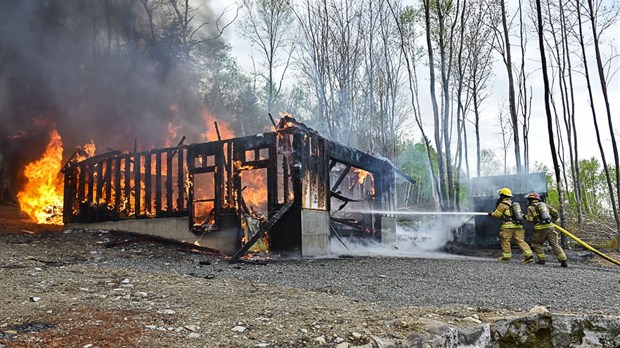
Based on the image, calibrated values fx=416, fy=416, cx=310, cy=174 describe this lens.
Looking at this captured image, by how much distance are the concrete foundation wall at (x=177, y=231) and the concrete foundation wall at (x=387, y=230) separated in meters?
6.24

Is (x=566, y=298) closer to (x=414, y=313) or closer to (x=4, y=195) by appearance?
(x=414, y=313)

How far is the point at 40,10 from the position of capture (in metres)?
17.3

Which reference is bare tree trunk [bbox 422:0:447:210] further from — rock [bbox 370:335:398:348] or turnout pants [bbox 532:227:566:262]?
rock [bbox 370:335:398:348]

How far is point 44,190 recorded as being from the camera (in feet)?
52.8

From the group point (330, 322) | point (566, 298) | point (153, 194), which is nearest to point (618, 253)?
point (566, 298)

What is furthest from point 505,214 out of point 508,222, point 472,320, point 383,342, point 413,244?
point 383,342

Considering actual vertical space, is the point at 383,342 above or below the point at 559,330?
above

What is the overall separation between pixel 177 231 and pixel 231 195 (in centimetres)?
194

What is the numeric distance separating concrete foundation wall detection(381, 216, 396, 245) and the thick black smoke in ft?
35.5

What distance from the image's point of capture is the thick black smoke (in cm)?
1706

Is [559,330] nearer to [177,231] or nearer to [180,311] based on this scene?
[180,311]

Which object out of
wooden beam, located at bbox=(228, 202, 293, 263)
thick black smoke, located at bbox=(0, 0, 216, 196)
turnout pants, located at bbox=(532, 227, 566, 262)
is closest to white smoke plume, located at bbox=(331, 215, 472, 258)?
turnout pants, located at bbox=(532, 227, 566, 262)

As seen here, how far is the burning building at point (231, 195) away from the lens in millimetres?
10391

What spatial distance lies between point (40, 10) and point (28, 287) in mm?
16244
